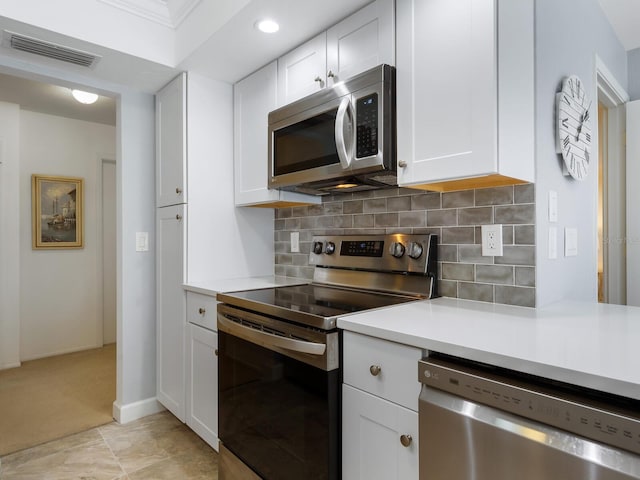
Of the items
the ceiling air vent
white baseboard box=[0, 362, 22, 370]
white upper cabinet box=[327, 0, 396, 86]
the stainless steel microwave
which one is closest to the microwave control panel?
the stainless steel microwave

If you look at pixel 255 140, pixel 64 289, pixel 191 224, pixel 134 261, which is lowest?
pixel 64 289

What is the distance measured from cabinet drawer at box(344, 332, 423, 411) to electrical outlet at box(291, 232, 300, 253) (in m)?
1.27

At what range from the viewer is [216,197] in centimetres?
234

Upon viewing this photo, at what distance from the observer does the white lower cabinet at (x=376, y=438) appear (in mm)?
1069

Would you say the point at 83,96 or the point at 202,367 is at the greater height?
the point at 83,96

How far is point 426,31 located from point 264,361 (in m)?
1.38

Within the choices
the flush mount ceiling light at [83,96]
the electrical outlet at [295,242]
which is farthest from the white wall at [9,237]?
the electrical outlet at [295,242]

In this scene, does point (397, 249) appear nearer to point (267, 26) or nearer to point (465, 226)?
point (465, 226)

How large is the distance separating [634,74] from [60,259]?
4.93 meters

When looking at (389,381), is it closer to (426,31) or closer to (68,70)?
(426,31)

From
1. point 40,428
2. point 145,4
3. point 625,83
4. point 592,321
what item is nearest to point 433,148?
point 592,321

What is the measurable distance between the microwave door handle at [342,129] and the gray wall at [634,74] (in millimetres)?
2144

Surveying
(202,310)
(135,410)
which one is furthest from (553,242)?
(135,410)

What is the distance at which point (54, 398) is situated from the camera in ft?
9.07
